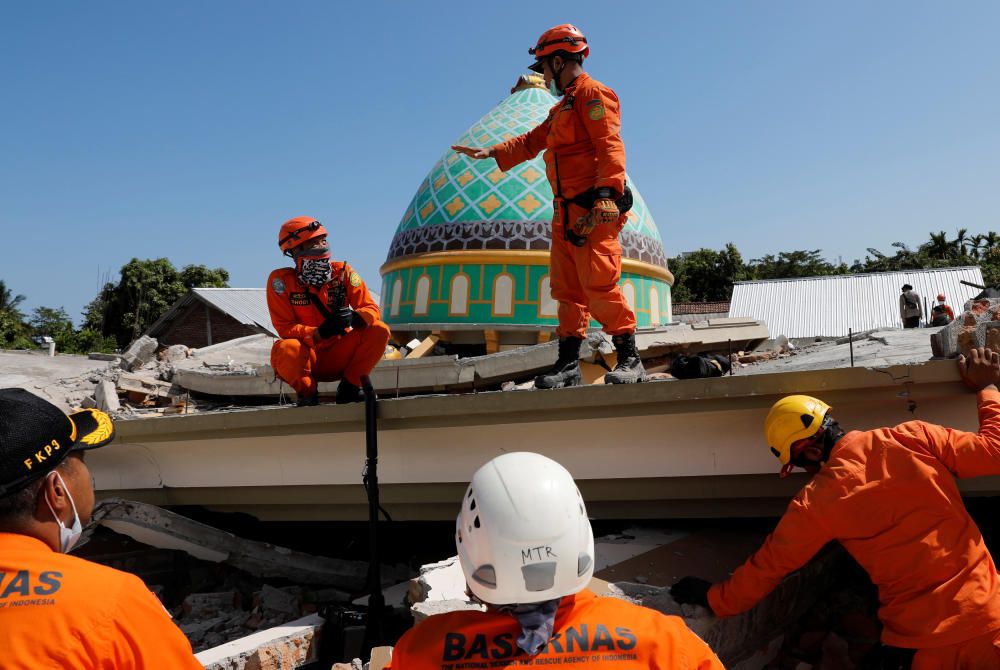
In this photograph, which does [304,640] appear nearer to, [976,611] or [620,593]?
[620,593]

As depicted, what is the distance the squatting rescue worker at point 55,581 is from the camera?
1.58 metres

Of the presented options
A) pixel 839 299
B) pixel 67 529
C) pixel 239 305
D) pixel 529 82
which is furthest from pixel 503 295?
pixel 239 305

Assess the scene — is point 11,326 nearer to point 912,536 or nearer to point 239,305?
point 239,305

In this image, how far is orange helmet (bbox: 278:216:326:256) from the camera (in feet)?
16.0

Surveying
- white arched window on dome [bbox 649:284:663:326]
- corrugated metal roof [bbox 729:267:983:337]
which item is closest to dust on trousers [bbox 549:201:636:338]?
white arched window on dome [bbox 649:284:663:326]

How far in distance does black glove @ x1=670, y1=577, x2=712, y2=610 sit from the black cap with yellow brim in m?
2.24

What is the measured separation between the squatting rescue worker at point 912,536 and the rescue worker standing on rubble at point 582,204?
146 centimetres

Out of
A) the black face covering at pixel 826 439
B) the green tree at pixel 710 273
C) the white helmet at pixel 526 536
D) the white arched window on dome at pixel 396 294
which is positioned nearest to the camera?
the white helmet at pixel 526 536

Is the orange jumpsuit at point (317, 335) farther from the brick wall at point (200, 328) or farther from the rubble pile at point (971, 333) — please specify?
the brick wall at point (200, 328)

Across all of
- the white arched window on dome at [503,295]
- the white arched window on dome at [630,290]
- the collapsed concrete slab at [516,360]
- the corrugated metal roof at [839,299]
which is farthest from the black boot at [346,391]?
the corrugated metal roof at [839,299]

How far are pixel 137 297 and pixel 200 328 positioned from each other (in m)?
8.39

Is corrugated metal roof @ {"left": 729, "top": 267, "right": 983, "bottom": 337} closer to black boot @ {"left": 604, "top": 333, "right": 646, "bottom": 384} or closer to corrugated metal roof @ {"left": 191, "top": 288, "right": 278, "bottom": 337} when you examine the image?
corrugated metal roof @ {"left": 191, "top": 288, "right": 278, "bottom": 337}

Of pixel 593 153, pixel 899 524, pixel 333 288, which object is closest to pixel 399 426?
pixel 333 288

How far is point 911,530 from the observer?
2697mm
